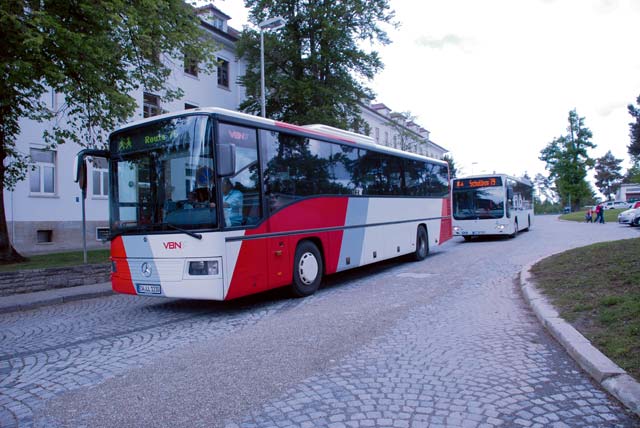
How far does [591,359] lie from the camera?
4.28 meters

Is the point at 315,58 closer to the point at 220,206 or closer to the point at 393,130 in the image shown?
the point at 220,206

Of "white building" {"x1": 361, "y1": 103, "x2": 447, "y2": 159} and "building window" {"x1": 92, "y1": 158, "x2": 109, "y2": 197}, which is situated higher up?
"white building" {"x1": 361, "y1": 103, "x2": 447, "y2": 159}

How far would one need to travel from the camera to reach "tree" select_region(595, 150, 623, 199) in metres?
108

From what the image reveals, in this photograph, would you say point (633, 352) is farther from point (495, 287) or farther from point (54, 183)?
point (54, 183)

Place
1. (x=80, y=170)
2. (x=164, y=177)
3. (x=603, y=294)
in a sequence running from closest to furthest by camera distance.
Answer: (x=603, y=294) → (x=164, y=177) → (x=80, y=170)

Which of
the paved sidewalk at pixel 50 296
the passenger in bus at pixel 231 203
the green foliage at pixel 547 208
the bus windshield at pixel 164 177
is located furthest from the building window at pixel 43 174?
the green foliage at pixel 547 208

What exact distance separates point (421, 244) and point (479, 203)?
848 centimetres

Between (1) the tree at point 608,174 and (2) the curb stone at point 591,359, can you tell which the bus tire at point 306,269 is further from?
(1) the tree at point 608,174

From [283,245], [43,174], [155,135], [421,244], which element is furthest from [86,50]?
[43,174]

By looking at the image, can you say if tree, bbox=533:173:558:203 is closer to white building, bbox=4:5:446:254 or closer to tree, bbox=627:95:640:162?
tree, bbox=627:95:640:162

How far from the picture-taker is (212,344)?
5.62 metres

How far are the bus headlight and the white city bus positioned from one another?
55.8 ft

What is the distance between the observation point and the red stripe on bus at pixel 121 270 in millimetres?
7555

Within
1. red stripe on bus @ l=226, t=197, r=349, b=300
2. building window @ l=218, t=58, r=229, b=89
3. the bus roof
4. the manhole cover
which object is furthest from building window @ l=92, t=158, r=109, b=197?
the manhole cover
